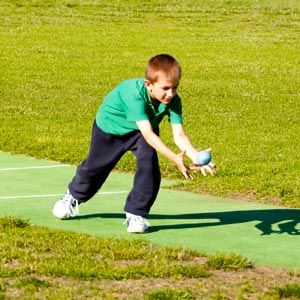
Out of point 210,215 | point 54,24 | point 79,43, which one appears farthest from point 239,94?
point 54,24

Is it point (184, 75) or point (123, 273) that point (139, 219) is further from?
point (184, 75)

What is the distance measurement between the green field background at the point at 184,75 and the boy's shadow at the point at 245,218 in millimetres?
584

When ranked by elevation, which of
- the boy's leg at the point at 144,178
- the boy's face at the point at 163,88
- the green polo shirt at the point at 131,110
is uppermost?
the boy's face at the point at 163,88

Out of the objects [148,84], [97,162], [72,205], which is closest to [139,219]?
[97,162]

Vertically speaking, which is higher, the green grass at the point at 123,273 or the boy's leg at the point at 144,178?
the boy's leg at the point at 144,178

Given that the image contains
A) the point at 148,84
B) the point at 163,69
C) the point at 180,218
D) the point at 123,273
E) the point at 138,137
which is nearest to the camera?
the point at 123,273

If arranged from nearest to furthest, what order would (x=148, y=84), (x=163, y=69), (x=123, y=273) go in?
(x=123, y=273) < (x=163, y=69) < (x=148, y=84)

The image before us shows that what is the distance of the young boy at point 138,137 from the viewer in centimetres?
873

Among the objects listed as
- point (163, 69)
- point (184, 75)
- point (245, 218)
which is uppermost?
point (163, 69)

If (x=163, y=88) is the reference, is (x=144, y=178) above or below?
below

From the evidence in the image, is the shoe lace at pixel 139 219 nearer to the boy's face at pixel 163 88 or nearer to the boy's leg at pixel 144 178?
the boy's leg at pixel 144 178

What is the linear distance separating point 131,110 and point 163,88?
358mm

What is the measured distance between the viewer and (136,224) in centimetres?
912

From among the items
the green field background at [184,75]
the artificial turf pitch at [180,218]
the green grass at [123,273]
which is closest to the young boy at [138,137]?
the artificial turf pitch at [180,218]
